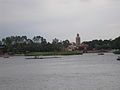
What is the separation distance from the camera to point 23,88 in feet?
144

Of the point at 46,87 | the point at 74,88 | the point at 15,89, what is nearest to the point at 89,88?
the point at 74,88

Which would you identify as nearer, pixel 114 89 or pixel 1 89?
pixel 114 89

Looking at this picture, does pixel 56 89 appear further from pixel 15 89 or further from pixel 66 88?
pixel 15 89

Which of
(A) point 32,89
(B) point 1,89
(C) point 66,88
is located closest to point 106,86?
(C) point 66,88

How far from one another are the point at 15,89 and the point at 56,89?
199 inches

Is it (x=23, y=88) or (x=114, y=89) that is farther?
(x=23, y=88)

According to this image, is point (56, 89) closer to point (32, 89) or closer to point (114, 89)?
point (32, 89)

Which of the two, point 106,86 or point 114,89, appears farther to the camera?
point 106,86

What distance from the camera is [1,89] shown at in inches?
1720

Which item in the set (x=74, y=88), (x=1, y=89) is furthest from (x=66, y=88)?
(x=1, y=89)

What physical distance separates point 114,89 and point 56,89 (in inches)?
252

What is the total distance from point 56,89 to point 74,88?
7.22ft

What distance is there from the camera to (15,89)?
43.4 m

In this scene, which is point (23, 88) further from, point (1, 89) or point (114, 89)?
point (114, 89)
